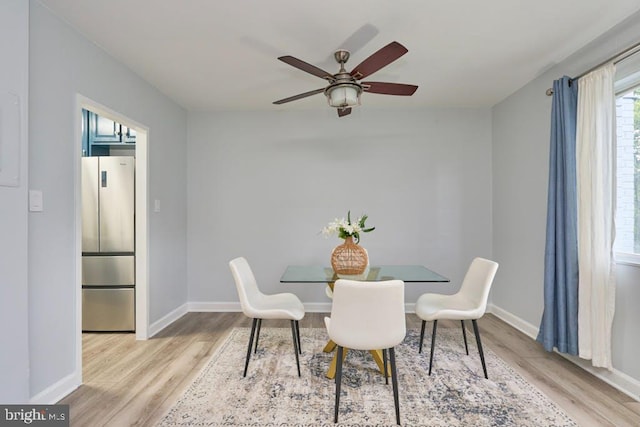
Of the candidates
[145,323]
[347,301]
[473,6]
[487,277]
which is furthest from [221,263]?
[473,6]

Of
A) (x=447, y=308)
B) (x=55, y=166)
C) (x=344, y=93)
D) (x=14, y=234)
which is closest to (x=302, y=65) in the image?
(x=344, y=93)

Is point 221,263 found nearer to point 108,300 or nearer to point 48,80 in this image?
point 108,300

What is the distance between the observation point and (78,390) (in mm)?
2252

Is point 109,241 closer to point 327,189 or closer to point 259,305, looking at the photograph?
point 259,305

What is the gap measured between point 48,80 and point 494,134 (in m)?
4.33

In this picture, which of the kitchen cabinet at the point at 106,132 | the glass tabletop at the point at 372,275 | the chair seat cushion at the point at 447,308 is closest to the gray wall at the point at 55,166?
the kitchen cabinet at the point at 106,132

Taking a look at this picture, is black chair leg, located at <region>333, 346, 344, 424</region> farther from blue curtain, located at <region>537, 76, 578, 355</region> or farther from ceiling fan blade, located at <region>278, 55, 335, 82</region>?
blue curtain, located at <region>537, 76, 578, 355</region>

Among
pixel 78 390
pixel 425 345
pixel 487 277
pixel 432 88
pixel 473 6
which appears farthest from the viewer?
pixel 432 88

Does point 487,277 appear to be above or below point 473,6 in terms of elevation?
below

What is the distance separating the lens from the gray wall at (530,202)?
224 cm

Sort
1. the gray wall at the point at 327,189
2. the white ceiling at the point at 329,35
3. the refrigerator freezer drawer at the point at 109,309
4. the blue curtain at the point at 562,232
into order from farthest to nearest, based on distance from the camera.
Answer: the gray wall at the point at 327,189, the refrigerator freezer drawer at the point at 109,309, the blue curtain at the point at 562,232, the white ceiling at the point at 329,35

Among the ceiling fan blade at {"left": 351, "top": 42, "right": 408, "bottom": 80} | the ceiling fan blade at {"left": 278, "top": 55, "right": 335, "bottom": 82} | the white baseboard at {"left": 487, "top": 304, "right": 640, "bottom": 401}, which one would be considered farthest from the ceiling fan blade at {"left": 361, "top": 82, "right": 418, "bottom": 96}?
the white baseboard at {"left": 487, "top": 304, "right": 640, "bottom": 401}

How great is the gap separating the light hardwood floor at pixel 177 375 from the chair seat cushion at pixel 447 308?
0.61 metres

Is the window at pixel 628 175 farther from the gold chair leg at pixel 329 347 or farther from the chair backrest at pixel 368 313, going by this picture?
the gold chair leg at pixel 329 347
